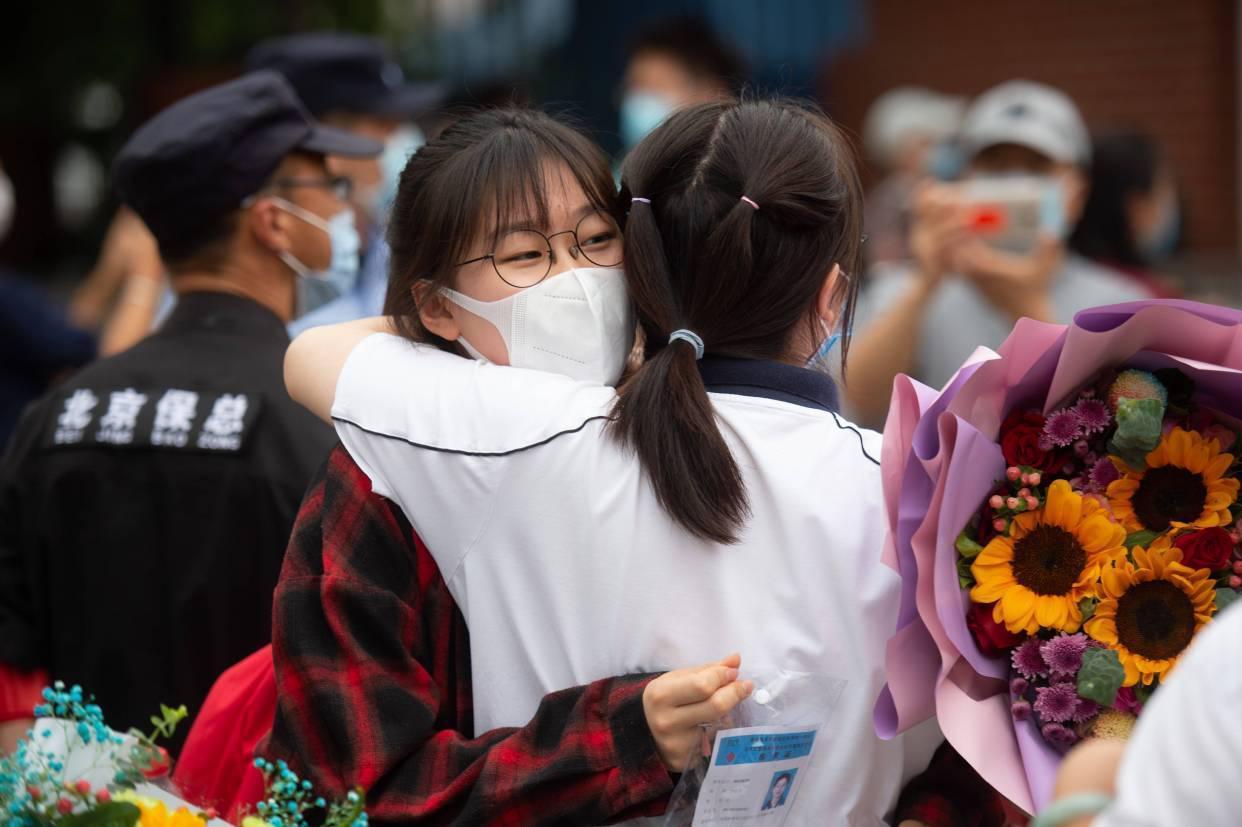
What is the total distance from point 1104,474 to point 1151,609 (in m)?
0.17

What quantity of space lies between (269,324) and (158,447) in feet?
1.19

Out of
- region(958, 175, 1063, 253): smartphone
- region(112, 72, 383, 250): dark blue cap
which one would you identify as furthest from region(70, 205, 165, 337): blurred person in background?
region(958, 175, 1063, 253): smartphone

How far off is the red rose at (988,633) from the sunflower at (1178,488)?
0.63ft

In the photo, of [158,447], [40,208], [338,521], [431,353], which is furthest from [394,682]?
[40,208]

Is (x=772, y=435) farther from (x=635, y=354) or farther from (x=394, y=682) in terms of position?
(x=394, y=682)

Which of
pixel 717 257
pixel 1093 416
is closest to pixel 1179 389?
pixel 1093 416

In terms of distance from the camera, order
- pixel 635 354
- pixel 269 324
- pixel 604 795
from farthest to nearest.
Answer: pixel 269 324 → pixel 635 354 → pixel 604 795

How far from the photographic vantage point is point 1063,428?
5.74 ft

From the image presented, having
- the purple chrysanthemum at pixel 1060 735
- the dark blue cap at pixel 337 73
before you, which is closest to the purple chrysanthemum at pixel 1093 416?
the purple chrysanthemum at pixel 1060 735

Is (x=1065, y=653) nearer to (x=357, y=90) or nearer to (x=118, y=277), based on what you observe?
(x=357, y=90)

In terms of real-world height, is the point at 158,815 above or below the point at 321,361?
below

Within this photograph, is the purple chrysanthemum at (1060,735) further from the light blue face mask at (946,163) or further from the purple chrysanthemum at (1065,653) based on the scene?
the light blue face mask at (946,163)

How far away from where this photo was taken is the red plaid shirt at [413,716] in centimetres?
172

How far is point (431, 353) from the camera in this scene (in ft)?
6.44
